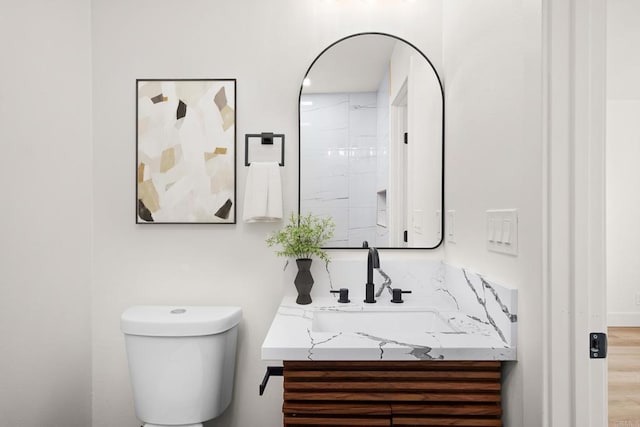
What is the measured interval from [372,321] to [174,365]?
76cm

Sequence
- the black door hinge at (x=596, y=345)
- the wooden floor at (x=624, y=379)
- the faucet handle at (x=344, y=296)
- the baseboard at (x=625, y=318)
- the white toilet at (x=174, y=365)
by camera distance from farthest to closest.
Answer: the baseboard at (x=625, y=318) → the wooden floor at (x=624, y=379) → the faucet handle at (x=344, y=296) → the white toilet at (x=174, y=365) → the black door hinge at (x=596, y=345)

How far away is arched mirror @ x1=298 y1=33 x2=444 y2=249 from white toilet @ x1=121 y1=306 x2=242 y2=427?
25.5 inches

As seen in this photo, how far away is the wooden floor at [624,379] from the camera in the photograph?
210cm

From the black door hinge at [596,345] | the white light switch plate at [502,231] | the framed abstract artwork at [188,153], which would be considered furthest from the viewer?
the framed abstract artwork at [188,153]

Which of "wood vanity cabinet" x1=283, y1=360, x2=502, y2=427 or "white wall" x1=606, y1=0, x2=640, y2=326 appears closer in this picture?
"wood vanity cabinet" x1=283, y1=360, x2=502, y2=427

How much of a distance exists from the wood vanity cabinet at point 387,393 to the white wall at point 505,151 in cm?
10

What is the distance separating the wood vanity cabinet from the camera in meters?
1.12

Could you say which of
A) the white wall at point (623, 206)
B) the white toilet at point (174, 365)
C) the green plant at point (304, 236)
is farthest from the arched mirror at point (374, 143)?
the white wall at point (623, 206)

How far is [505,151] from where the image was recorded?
1156mm

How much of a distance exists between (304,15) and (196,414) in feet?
5.56

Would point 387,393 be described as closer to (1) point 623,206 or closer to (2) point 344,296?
(2) point 344,296

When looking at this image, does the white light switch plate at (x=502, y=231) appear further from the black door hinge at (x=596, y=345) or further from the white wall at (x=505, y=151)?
the black door hinge at (x=596, y=345)

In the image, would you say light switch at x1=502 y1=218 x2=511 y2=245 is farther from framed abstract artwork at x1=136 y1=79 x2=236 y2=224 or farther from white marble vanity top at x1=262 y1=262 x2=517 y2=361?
framed abstract artwork at x1=136 y1=79 x2=236 y2=224

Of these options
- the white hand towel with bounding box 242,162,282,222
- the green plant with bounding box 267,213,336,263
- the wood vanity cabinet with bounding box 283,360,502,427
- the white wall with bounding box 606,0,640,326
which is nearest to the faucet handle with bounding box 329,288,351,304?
the green plant with bounding box 267,213,336,263
